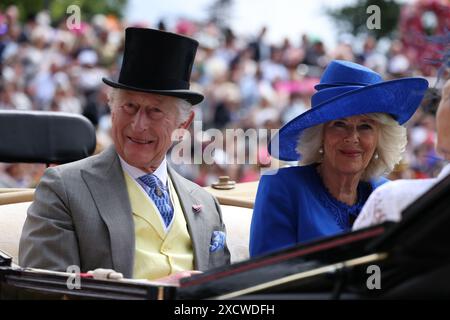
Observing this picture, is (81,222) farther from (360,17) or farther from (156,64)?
(360,17)

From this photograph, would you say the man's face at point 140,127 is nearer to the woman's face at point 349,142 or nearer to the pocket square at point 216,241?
the pocket square at point 216,241

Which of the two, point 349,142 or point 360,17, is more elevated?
point 360,17

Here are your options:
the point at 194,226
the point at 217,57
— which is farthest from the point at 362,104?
the point at 217,57

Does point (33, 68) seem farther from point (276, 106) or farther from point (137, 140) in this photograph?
point (137, 140)

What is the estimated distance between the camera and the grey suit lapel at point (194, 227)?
2.69m

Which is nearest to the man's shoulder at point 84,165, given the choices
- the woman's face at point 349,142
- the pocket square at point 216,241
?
the pocket square at point 216,241

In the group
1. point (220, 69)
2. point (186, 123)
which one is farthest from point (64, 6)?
point (186, 123)

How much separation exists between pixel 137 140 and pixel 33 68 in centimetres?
560

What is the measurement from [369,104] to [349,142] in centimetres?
15

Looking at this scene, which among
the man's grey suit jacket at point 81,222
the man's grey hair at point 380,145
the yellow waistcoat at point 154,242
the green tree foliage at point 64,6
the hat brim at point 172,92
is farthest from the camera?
the green tree foliage at point 64,6

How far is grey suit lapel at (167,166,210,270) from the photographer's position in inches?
106

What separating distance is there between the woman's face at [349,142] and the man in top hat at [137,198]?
1.45ft

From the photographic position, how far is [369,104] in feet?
8.70

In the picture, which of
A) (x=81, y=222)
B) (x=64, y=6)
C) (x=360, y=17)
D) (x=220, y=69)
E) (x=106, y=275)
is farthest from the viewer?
(x=64, y=6)
